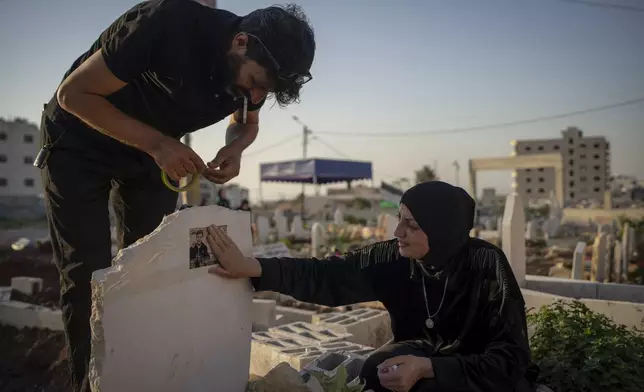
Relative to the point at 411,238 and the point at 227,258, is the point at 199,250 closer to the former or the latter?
the point at 227,258

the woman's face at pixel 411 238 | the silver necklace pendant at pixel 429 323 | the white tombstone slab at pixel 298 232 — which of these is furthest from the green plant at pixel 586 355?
the white tombstone slab at pixel 298 232

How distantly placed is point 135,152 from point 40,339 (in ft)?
13.7

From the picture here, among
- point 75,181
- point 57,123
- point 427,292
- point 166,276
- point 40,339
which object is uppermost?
point 57,123

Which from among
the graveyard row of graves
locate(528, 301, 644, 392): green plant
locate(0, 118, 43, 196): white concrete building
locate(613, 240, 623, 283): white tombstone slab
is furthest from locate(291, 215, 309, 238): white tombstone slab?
locate(0, 118, 43, 196): white concrete building

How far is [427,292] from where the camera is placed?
2.52m

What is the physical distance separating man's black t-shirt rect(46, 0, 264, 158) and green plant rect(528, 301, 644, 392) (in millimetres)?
2152

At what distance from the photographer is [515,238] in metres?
5.73

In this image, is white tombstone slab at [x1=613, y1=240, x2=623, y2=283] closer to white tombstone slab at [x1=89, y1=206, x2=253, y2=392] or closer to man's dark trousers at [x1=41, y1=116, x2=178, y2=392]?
white tombstone slab at [x1=89, y1=206, x2=253, y2=392]

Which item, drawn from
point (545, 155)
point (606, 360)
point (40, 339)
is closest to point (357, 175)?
point (545, 155)

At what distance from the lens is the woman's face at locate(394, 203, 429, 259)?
7.88ft

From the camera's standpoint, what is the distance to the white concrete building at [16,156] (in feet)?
148

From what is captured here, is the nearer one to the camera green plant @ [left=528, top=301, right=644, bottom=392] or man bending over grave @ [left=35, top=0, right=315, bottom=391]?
man bending over grave @ [left=35, top=0, right=315, bottom=391]

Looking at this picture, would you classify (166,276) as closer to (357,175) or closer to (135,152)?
(135,152)

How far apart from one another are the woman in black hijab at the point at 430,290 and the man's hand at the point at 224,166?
25 cm
